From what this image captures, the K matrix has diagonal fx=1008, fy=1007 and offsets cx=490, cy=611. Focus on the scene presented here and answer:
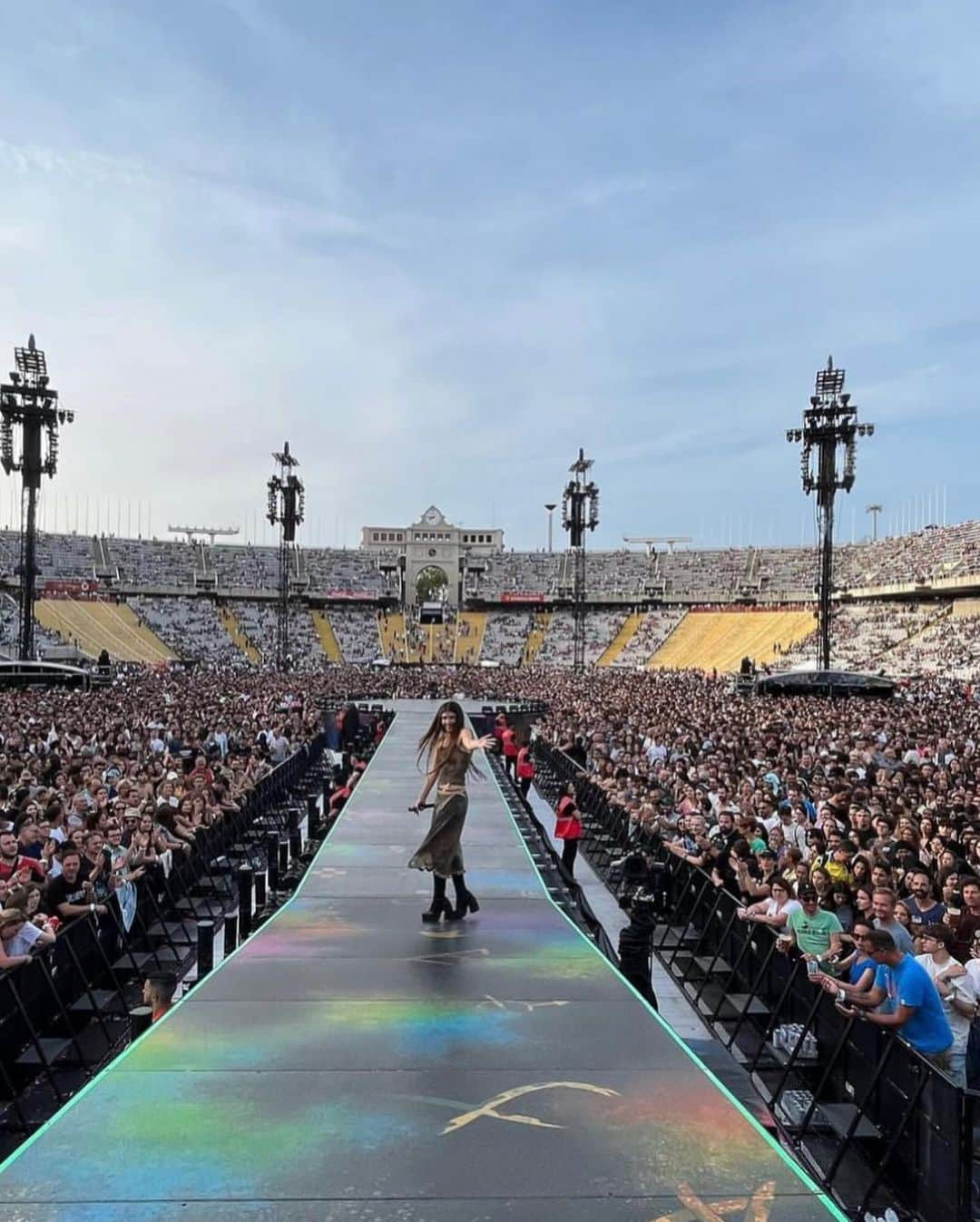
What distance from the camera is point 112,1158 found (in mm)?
3715

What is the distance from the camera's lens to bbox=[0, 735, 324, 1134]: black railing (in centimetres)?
594

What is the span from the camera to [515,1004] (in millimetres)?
5520

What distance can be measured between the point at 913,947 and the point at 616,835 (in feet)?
27.0

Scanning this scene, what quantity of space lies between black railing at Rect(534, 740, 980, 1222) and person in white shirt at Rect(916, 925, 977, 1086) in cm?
62

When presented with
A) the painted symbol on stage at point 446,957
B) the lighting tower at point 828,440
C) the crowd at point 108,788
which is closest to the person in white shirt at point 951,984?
the painted symbol on stage at point 446,957

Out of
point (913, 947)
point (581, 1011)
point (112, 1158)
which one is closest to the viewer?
point (112, 1158)

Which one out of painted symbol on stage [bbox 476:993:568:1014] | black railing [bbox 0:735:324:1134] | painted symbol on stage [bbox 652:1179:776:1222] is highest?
painted symbol on stage [bbox 652:1179:776:1222]

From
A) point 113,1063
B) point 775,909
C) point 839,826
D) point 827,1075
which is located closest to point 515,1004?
point 827,1075

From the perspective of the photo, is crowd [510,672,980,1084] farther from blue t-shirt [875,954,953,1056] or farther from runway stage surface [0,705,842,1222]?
runway stage surface [0,705,842,1222]

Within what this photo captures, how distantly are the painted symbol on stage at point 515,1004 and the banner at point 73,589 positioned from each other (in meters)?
73.8

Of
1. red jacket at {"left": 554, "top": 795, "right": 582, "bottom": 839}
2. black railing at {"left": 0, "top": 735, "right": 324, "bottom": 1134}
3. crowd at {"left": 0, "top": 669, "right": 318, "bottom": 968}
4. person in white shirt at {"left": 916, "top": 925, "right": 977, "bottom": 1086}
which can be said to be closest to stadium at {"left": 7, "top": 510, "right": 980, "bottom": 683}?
crowd at {"left": 0, "top": 669, "right": 318, "bottom": 968}

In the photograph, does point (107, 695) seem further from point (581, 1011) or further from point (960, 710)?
point (581, 1011)

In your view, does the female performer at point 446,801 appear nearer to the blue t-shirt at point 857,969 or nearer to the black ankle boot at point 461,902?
the black ankle boot at point 461,902


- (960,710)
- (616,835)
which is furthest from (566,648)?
(616,835)
